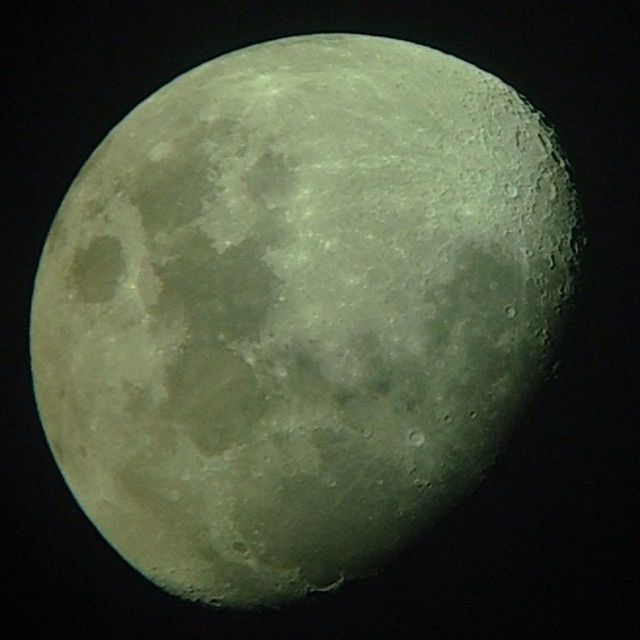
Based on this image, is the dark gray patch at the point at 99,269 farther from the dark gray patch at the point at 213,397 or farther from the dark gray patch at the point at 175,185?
the dark gray patch at the point at 213,397

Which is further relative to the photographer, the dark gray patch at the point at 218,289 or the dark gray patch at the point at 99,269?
the dark gray patch at the point at 99,269

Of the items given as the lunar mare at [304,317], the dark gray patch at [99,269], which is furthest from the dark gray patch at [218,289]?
the dark gray patch at [99,269]

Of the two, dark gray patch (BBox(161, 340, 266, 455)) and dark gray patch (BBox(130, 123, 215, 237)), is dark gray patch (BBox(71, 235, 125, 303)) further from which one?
dark gray patch (BBox(161, 340, 266, 455))

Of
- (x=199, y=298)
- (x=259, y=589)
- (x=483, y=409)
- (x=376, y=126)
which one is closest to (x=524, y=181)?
(x=376, y=126)

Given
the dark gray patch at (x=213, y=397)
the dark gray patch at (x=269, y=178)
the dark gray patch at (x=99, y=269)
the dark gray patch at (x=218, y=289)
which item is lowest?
the dark gray patch at (x=213, y=397)

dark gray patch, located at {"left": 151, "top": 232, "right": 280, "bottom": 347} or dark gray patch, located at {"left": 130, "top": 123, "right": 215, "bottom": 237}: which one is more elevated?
dark gray patch, located at {"left": 130, "top": 123, "right": 215, "bottom": 237}

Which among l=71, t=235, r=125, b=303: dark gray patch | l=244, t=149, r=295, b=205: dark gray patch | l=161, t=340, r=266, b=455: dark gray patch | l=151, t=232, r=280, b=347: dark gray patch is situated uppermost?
l=244, t=149, r=295, b=205: dark gray patch

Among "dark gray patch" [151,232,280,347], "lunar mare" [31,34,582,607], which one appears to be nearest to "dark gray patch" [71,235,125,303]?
"lunar mare" [31,34,582,607]

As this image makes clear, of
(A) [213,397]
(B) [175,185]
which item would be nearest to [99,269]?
(B) [175,185]

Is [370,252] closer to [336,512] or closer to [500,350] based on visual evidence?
[500,350]
